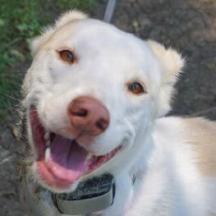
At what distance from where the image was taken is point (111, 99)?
9.54ft

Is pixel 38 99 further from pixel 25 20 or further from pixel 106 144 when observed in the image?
pixel 25 20

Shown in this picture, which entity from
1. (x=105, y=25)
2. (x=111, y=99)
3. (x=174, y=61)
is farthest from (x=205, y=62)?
(x=111, y=99)

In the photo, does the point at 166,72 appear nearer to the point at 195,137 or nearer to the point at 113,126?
the point at 195,137

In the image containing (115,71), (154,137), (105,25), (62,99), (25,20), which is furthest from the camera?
(25,20)

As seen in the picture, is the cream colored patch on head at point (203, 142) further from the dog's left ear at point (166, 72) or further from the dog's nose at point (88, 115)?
the dog's nose at point (88, 115)

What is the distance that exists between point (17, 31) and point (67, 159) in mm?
2312

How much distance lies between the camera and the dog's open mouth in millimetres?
2945

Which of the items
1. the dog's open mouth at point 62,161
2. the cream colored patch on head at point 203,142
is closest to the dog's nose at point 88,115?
the dog's open mouth at point 62,161

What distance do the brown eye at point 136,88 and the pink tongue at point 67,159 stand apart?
0.32 meters

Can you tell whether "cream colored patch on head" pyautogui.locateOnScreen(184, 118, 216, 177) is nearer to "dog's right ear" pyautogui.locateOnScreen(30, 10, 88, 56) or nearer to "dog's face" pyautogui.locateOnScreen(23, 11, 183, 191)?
"dog's face" pyautogui.locateOnScreen(23, 11, 183, 191)

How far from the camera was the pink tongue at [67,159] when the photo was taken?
2.95m

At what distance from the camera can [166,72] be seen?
3.49 m

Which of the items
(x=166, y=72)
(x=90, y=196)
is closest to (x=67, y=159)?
(x=90, y=196)

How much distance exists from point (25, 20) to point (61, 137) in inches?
90.7
